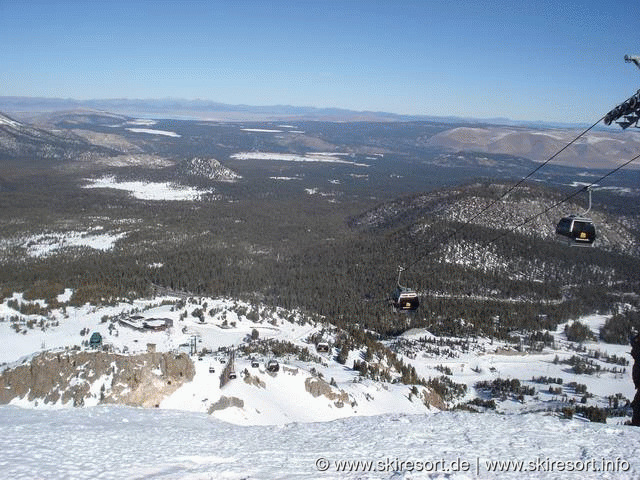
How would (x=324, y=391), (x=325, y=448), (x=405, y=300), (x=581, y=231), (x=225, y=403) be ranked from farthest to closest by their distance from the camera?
(x=324, y=391)
(x=225, y=403)
(x=405, y=300)
(x=581, y=231)
(x=325, y=448)

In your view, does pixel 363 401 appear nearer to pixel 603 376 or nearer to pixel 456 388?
pixel 456 388

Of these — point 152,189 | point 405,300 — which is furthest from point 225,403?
point 152,189

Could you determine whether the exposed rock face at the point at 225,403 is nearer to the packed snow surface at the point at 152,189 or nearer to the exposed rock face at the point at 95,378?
the exposed rock face at the point at 95,378

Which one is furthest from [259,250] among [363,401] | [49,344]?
[363,401]

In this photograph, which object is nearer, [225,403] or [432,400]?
[225,403]

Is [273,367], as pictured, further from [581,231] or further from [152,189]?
[152,189]

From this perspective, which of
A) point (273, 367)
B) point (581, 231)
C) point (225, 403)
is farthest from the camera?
point (273, 367)

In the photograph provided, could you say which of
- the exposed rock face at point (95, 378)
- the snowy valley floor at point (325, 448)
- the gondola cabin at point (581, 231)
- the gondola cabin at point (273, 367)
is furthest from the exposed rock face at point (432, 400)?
the gondola cabin at point (581, 231)
